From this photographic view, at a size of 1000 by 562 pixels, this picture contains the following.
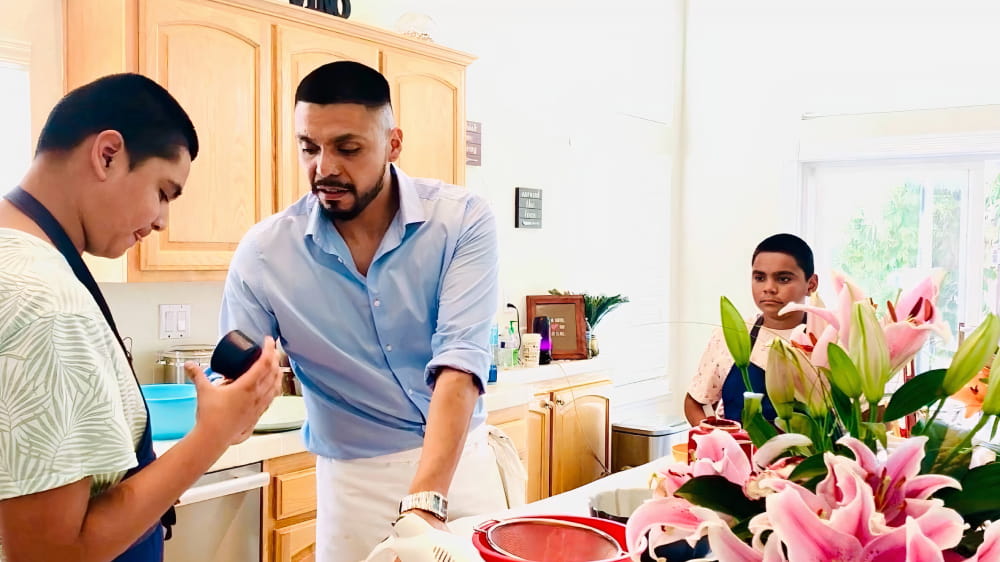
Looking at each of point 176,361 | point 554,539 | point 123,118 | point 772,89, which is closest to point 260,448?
point 176,361

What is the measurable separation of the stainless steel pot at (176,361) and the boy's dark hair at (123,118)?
1.73 m

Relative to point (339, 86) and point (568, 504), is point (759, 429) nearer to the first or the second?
point (568, 504)

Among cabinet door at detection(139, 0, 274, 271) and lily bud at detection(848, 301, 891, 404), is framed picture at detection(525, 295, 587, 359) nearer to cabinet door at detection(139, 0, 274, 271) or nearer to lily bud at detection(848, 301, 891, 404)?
cabinet door at detection(139, 0, 274, 271)

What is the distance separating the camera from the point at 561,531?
2.93 feet

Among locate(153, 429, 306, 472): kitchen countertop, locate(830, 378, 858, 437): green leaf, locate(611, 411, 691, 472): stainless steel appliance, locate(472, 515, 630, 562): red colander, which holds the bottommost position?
locate(611, 411, 691, 472): stainless steel appliance

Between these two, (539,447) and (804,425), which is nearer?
(804,425)

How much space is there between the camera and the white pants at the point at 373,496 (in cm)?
168

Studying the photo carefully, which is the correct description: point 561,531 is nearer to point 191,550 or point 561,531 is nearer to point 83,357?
point 83,357

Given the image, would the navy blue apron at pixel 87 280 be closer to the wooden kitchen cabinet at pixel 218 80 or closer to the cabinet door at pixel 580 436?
the wooden kitchen cabinet at pixel 218 80

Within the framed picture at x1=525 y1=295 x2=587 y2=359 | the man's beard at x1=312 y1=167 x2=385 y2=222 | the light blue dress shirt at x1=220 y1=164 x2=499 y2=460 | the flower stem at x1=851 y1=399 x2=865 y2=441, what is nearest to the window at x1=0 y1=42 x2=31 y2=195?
the light blue dress shirt at x1=220 y1=164 x2=499 y2=460

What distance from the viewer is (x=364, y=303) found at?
1673mm

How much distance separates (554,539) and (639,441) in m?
3.67

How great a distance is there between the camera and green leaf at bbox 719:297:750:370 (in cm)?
77

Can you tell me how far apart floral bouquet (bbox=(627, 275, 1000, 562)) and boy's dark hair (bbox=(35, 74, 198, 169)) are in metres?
0.74
